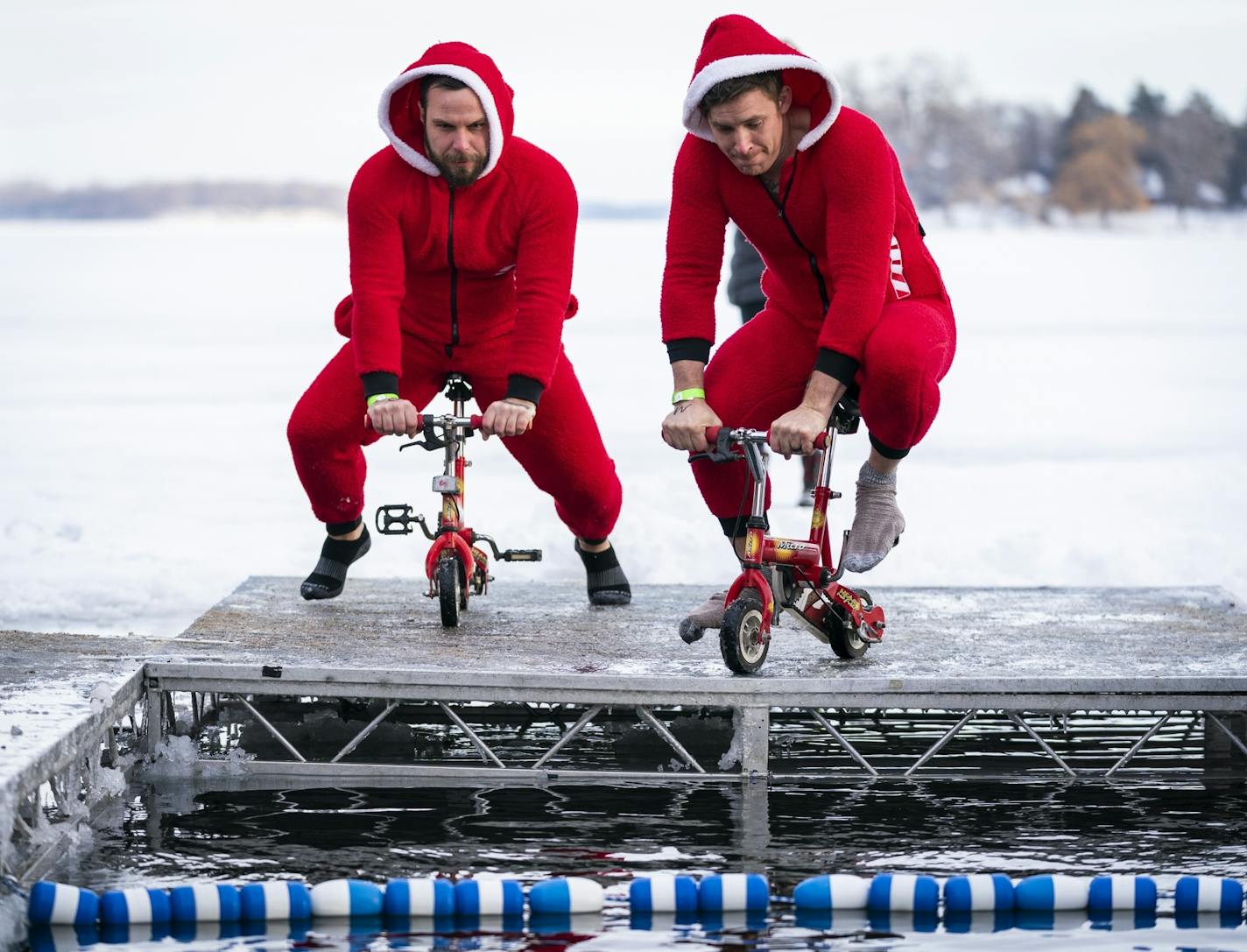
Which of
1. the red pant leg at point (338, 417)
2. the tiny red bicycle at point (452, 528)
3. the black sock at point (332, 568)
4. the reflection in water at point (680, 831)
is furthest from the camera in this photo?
the black sock at point (332, 568)

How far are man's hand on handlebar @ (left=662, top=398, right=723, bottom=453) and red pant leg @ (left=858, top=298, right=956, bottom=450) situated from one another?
0.42 metres

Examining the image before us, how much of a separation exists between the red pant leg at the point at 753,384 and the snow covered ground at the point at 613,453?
183 centimetres

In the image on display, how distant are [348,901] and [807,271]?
88.4 inches

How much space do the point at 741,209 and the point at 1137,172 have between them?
51.0 meters

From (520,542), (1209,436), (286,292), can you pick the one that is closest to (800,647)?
(520,542)

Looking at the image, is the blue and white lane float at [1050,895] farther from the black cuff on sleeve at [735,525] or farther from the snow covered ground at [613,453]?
the snow covered ground at [613,453]

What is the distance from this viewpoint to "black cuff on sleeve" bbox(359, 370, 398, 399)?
557 cm

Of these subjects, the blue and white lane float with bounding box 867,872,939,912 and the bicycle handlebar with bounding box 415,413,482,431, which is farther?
the bicycle handlebar with bounding box 415,413,482,431

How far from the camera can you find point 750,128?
4.88 meters

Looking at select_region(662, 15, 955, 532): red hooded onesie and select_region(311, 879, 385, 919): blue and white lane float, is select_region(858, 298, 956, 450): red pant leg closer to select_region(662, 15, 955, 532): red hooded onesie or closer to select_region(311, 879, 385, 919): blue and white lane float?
select_region(662, 15, 955, 532): red hooded onesie

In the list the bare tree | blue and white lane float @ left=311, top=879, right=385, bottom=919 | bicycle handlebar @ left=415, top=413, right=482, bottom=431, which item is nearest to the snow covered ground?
bicycle handlebar @ left=415, top=413, right=482, bottom=431

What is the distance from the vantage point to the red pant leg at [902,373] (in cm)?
494

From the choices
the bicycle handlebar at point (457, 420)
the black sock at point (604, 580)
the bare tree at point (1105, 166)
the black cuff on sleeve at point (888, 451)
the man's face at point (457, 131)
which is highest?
the bare tree at point (1105, 166)

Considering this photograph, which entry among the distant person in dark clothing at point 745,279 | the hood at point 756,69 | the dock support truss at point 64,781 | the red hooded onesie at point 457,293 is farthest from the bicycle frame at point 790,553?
the distant person in dark clothing at point 745,279
